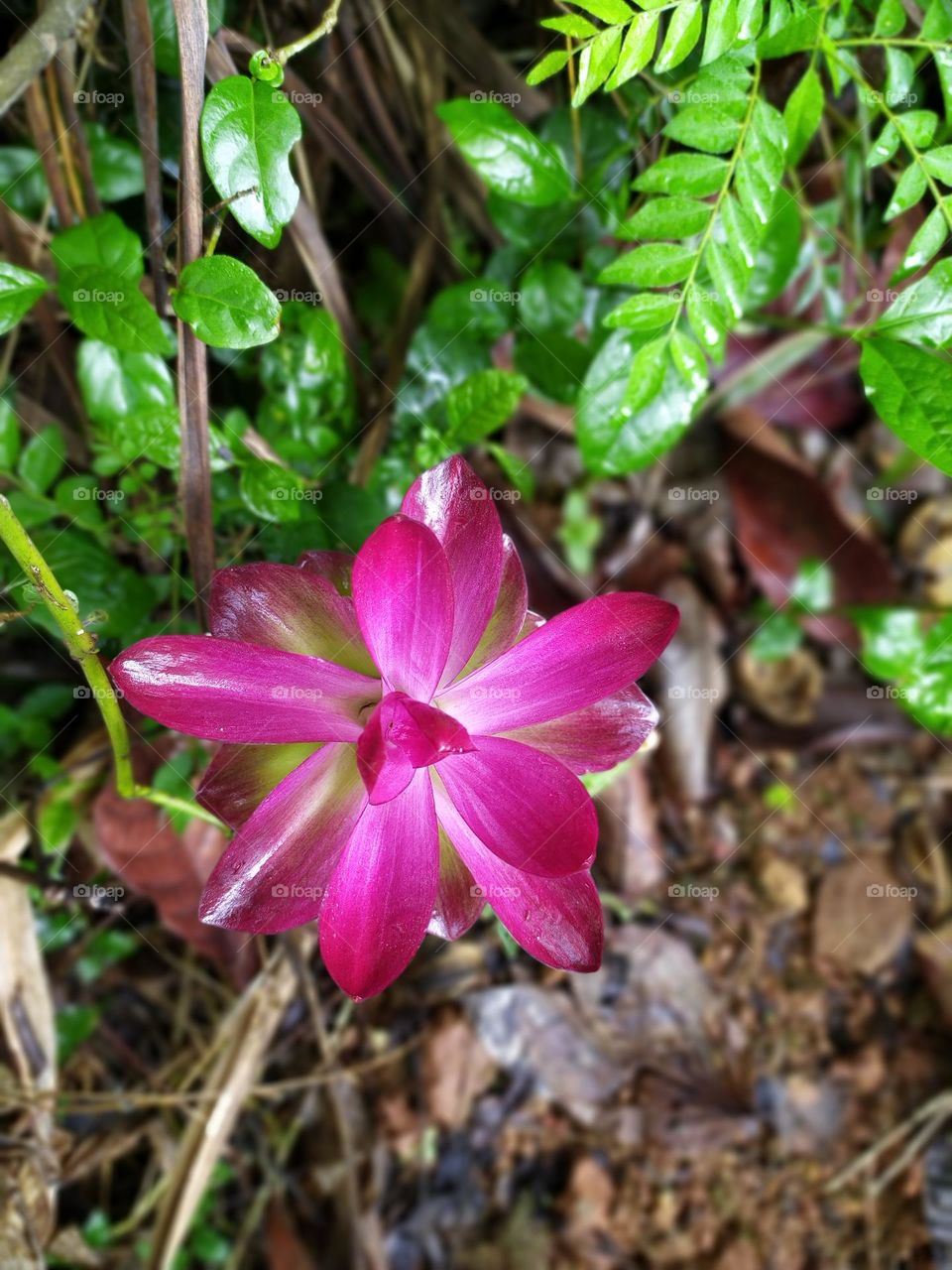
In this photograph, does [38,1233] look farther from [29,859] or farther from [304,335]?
[304,335]

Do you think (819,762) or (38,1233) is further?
(819,762)

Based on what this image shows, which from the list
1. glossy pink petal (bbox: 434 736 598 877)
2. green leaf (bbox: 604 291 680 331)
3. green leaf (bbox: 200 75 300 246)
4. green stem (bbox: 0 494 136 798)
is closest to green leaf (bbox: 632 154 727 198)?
green leaf (bbox: 604 291 680 331)

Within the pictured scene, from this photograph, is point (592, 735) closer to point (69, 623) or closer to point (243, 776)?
point (243, 776)

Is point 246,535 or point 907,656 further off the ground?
point 246,535

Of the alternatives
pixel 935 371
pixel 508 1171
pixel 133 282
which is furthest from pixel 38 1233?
pixel 935 371

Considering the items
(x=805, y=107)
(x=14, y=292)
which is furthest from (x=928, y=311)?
(x=14, y=292)

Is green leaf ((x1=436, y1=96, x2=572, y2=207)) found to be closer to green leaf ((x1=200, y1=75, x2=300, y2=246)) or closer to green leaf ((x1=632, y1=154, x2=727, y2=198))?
green leaf ((x1=632, y1=154, x2=727, y2=198))

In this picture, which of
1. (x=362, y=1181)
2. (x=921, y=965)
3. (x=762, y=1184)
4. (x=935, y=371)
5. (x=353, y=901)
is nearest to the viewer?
(x=353, y=901)
